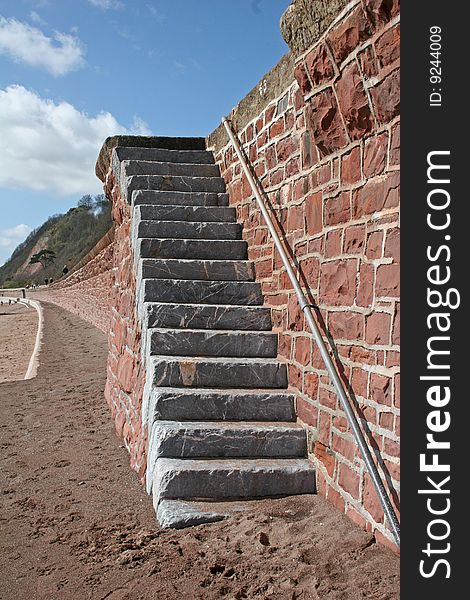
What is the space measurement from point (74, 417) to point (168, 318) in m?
2.08

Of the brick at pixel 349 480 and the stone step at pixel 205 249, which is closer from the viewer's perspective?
the brick at pixel 349 480

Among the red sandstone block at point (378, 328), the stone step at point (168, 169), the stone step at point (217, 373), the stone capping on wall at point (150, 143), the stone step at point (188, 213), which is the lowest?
the stone step at point (217, 373)

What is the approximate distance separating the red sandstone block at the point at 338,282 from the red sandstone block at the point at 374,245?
160mm

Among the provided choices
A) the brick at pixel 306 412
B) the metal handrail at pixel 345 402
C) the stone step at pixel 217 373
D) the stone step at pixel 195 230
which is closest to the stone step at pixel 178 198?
the stone step at pixel 195 230

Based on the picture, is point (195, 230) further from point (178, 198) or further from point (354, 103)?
point (354, 103)

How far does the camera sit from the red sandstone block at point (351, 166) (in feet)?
9.76

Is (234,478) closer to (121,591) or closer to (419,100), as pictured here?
(121,591)

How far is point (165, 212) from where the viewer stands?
526 cm

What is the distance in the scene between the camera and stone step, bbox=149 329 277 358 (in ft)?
13.7

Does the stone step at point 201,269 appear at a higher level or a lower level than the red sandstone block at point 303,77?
lower

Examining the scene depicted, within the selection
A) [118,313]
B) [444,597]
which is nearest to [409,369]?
[444,597]

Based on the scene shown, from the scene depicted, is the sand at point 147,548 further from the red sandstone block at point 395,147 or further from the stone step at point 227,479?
the red sandstone block at point 395,147

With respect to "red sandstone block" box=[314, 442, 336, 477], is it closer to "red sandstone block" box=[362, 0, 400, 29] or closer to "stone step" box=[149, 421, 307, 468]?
"stone step" box=[149, 421, 307, 468]

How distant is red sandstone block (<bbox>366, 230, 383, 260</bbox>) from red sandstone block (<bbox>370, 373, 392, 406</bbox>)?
0.56 meters
